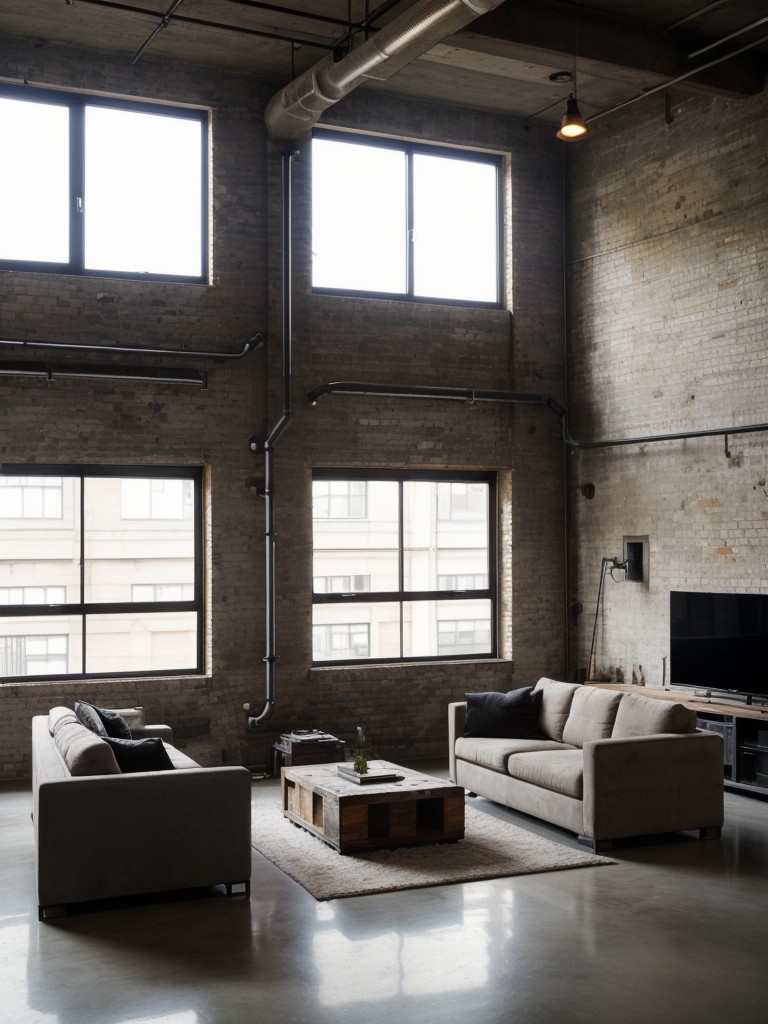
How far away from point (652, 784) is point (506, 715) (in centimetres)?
169

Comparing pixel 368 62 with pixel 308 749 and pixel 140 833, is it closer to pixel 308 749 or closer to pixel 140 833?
pixel 308 749

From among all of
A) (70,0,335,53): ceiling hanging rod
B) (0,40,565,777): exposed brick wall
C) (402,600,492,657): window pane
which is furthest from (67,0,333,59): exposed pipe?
(402,600,492,657): window pane

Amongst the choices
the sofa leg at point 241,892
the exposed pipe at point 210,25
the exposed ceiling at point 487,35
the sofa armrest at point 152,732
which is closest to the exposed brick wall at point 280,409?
the exposed ceiling at point 487,35

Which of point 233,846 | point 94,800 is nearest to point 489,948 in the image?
point 233,846

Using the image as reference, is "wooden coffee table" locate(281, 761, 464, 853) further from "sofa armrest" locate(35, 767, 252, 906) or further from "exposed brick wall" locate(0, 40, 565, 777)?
"exposed brick wall" locate(0, 40, 565, 777)

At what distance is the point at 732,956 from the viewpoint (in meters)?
5.03

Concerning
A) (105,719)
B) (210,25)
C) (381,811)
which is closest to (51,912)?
(105,719)

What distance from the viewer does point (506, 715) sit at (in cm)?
→ 848

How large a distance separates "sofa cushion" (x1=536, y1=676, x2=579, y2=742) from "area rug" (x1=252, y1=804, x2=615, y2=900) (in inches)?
44.4

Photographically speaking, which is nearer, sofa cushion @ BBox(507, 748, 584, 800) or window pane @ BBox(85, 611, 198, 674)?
sofa cushion @ BBox(507, 748, 584, 800)

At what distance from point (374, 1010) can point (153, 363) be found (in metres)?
6.25

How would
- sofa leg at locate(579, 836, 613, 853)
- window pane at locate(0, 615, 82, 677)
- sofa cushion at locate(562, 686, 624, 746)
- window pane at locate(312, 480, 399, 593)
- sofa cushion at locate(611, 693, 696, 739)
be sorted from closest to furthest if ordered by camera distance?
sofa leg at locate(579, 836, 613, 853) → sofa cushion at locate(611, 693, 696, 739) → sofa cushion at locate(562, 686, 624, 746) → window pane at locate(0, 615, 82, 677) → window pane at locate(312, 480, 399, 593)

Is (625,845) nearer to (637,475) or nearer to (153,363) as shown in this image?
(637,475)

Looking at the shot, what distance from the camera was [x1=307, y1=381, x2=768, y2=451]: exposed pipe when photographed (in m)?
9.54
